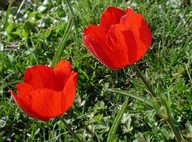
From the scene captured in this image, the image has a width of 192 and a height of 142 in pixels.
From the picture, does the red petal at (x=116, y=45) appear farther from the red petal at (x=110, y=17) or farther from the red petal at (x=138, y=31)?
the red petal at (x=110, y=17)

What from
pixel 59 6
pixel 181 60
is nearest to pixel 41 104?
pixel 181 60

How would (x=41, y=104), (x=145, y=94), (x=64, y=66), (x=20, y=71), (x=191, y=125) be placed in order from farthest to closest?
(x=20, y=71) → (x=145, y=94) → (x=191, y=125) → (x=64, y=66) → (x=41, y=104)

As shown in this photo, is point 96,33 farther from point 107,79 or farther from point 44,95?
point 107,79

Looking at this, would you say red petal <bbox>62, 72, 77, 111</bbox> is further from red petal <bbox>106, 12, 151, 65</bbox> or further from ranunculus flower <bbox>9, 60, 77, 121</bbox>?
red petal <bbox>106, 12, 151, 65</bbox>

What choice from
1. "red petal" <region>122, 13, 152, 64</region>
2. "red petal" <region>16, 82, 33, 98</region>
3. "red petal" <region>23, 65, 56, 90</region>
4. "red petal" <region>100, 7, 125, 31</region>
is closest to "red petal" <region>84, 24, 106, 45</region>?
"red petal" <region>100, 7, 125, 31</region>

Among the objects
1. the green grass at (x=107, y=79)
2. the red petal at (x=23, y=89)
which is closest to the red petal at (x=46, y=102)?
the red petal at (x=23, y=89)

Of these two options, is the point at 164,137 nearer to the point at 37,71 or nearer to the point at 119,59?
the point at 119,59

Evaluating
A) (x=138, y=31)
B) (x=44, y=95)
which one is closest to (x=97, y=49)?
(x=138, y=31)
